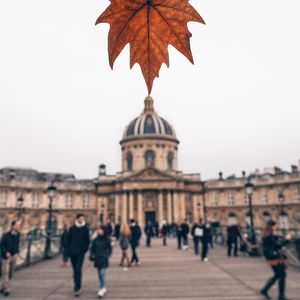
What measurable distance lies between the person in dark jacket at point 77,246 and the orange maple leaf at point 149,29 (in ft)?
26.6

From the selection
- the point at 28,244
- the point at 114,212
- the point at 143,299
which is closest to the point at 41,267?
the point at 28,244

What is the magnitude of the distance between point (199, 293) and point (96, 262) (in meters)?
2.75

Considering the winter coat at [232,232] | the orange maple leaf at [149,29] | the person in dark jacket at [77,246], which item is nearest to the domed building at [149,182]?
the winter coat at [232,232]

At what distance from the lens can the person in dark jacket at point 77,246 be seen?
328 inches

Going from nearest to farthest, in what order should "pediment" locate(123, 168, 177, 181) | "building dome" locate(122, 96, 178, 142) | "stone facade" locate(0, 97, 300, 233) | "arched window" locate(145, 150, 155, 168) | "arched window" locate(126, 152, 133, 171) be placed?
"stone facade" locate(0, 97, 300, 233) < "pediment" locate(123, 168, 177, 181) < "arched window" locate(145, 150, 155, 168) < "arched window" locate(126, 152, 133, 171) < "building dome" locate(122, 96, 178, 142)

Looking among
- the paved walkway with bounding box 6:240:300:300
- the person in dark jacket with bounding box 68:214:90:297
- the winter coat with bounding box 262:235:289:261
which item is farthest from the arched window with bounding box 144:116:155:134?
the winter coat with bounding box 262:235:289:261

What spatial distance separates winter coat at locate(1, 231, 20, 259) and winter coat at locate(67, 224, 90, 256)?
1.73 metres

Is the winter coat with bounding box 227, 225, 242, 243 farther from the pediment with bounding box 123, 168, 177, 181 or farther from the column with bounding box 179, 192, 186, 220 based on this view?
the column with bounding box 179, 192, 186, 220

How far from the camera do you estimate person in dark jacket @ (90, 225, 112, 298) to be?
8394mm

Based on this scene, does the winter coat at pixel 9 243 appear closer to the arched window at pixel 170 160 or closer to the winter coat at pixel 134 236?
the winter coat at pixel 134 236

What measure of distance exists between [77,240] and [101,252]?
2.37 feet

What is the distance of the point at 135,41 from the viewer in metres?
0.98

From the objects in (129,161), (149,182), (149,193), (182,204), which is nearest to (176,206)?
(182,204)

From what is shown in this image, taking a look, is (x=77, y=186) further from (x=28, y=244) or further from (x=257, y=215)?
(x=28, y=244)
